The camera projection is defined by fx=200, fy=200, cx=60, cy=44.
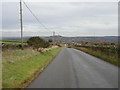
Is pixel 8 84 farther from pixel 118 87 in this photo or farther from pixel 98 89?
pixel 118 87

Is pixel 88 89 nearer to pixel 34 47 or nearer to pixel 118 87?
pixel 118 87

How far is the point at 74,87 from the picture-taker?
8.19m

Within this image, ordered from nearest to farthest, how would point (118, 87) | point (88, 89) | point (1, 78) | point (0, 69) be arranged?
point (88, 89), point (118, 87), point (1, 78), point (0, 69)

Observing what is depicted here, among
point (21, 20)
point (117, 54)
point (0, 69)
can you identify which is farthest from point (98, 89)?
point (21, 20)

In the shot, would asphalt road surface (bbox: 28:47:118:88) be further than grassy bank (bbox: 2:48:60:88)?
No

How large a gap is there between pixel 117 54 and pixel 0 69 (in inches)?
601

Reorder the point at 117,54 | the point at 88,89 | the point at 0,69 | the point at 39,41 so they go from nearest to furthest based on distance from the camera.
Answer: the point at 88,89
the point at 0,69
the point at 117,54
the point at 39,41

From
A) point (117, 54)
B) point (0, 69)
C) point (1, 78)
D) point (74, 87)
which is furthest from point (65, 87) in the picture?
point (117, 54)

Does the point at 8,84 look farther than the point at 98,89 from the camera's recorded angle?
Yes

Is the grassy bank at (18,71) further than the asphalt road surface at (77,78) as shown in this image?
Answer: Yes

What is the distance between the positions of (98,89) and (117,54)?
16.5m

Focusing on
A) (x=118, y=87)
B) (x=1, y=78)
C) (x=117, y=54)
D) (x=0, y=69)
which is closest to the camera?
(x=118, y=87)

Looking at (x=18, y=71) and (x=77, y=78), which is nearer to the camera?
(x=77, y=78)

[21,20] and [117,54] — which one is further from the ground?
[21,20]
